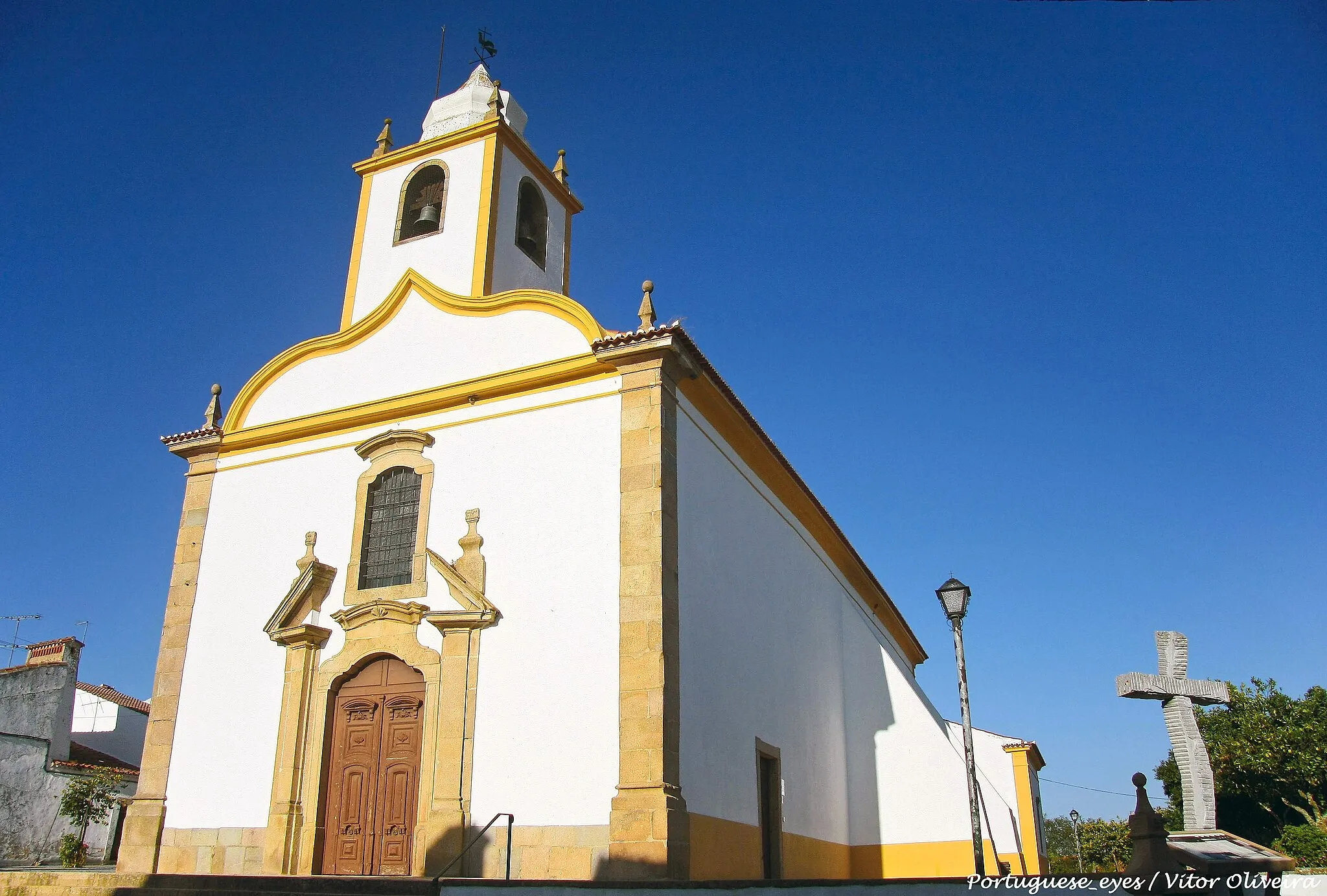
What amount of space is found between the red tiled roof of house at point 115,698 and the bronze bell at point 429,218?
1579 cm

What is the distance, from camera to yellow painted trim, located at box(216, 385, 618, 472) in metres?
11.0

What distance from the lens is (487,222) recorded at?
44.2ft

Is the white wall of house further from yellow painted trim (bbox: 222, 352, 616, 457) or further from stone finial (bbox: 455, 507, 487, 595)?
stone finial (bbox: 455, 507, 487, 595)

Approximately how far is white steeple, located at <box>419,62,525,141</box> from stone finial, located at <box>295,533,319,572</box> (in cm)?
629

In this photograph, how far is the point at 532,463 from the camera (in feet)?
36.0

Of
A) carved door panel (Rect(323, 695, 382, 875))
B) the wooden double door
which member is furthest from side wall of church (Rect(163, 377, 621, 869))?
carved door panel (Rect(323, 695, 382, 875))

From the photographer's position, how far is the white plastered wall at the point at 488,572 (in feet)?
31.9

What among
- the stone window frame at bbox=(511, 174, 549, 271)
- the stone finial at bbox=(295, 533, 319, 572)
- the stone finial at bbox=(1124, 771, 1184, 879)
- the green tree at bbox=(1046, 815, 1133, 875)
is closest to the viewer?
the stone finial at bbox=(1124, 771, 1184, 879)

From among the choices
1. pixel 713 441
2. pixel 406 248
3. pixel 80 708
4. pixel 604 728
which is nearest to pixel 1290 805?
pixel 713 441

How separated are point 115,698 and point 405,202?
1598 centimetres

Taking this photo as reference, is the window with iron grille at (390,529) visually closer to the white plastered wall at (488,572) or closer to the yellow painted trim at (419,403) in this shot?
the white plastered wall at (488,572)

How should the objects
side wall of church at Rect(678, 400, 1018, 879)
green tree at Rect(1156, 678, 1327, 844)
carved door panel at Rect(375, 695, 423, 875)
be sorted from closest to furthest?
1. carved door panel at Rect(375, 695, 423, 875)
2. side wall of church at Rect(678, 400, 1018, 879)
3. green tree at Rect(1156, 678, 1327, 844)

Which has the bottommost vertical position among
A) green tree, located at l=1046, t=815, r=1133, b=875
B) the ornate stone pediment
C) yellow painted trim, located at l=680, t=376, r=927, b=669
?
green tree, located at l=1046, t=815, r=1133, b=875

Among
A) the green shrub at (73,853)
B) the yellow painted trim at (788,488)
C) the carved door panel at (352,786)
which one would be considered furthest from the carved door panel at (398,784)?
the green shrub at (73,853)
